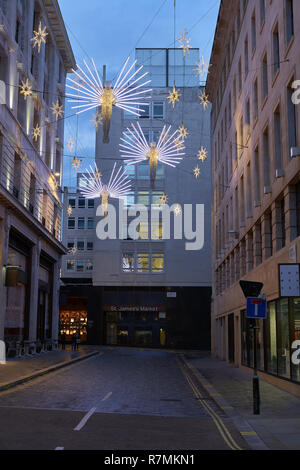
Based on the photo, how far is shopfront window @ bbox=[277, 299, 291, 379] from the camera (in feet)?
63.5

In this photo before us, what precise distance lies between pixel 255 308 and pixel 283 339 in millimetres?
7671

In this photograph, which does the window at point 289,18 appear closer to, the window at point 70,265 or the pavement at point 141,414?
the pavement at point 141,414

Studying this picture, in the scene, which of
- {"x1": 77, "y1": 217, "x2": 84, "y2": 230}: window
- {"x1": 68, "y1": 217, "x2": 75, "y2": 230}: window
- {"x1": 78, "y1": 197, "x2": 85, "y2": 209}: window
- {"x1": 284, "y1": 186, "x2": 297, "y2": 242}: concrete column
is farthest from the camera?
{"x1": 78, "y1": 197, "x2": 85, "y2": 209}: window

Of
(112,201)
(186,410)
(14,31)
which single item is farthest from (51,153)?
(186,410)

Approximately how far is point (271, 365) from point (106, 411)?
11090 millimetres

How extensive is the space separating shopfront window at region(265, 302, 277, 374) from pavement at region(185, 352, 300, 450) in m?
0.78

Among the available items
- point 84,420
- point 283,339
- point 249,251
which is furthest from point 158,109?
point 84,420

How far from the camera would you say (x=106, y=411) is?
43.7 feet

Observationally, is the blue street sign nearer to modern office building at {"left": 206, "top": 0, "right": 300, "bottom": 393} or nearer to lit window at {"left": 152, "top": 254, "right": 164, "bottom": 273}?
modern office building at {"left": 206, "top": 0, "right": 300, "bottom": 393}

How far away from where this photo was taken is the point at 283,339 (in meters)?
20.1

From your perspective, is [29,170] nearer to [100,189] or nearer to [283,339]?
[100,189]

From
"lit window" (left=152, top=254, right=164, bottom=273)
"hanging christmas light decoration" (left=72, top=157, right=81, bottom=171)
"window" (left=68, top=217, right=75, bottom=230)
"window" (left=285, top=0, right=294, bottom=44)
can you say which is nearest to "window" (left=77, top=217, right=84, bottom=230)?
"window" (left=68, top=217, right=75, bottom=230)

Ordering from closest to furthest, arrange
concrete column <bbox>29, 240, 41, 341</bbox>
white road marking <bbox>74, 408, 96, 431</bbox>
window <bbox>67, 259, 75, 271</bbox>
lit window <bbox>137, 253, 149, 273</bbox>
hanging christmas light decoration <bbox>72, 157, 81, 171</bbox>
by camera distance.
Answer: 1. white road marking <bbox>74, 408, 96, 431</bbox>
2. hanging christmas light decoration <bbox>72, 157, 81, 171</bbox>
3. concrete column <bbox>29, 240, 41, 341</bbox>
4. lit window <bbox>137, 253, 149, 273</bbox>
5. window <bbox>67, 259, 75, 271</bbox>

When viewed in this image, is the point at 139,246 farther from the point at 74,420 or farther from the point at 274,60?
the point at 74,420
